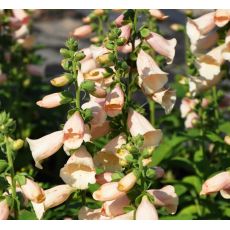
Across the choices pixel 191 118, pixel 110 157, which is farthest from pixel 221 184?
pixel 191 118

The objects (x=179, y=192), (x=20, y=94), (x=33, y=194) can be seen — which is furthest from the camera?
(x=20, y=94)

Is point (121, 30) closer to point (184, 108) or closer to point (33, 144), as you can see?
point (33, 144)

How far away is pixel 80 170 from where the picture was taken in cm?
238

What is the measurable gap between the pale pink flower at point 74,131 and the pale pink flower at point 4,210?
297mm

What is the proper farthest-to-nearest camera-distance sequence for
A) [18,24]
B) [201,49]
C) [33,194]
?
1. [18,24]
2. [201,49]
3. [33,194]

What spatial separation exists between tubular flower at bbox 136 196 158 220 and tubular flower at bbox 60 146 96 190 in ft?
0.89

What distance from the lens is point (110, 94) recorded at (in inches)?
94.3

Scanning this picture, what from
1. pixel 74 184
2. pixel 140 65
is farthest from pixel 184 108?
pixel 74 184

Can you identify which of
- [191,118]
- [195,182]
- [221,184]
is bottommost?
[195,182]

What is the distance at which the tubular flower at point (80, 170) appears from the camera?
93.7 inches

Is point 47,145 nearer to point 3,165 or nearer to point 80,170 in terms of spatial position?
point 80,170

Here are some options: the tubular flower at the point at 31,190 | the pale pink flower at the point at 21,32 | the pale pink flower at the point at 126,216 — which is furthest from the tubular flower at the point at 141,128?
the pale pink flower at the point at 21,32

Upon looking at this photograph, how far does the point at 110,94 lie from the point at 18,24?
2595 millimetres

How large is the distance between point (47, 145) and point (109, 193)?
0.37 meters
